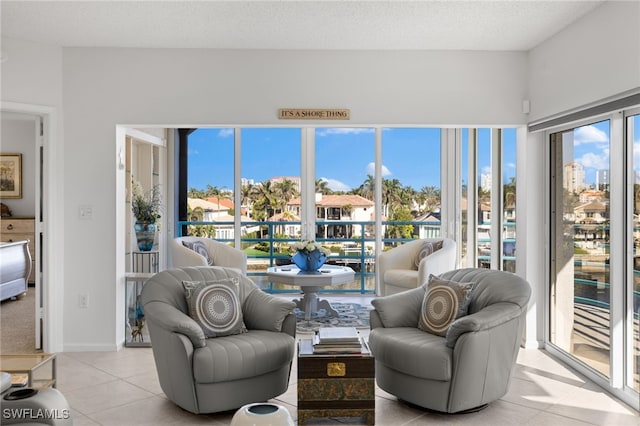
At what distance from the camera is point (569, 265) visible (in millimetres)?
4406

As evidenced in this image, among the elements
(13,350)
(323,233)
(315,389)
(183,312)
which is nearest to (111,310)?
(13,350)

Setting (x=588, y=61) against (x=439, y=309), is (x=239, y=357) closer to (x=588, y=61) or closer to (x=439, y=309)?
(x=439, y=309)

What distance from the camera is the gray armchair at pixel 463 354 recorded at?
3.19 meters

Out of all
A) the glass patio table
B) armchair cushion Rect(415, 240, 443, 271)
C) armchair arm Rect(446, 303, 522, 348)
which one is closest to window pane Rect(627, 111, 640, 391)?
armchair arm Rect(446, 303, 522, 348)

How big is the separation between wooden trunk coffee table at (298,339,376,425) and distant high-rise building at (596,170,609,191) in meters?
2.10

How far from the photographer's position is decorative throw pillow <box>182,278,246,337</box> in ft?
11.5

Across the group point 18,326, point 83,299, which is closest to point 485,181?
point 83,299

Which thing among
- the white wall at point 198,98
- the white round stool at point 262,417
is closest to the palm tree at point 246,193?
the white wall at point 198,98

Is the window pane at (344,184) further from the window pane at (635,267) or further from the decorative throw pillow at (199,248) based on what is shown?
the window pane at (635,267)

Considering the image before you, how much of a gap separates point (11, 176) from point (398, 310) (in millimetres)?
7515

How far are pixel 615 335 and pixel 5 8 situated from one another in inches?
184

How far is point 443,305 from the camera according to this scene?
3.61 metres

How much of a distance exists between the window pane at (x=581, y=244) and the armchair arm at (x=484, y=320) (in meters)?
0.98

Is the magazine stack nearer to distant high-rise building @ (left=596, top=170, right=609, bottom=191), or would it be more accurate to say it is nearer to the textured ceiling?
distant high-rise building @ (left=596, top=170, right=609, bottom=191)
